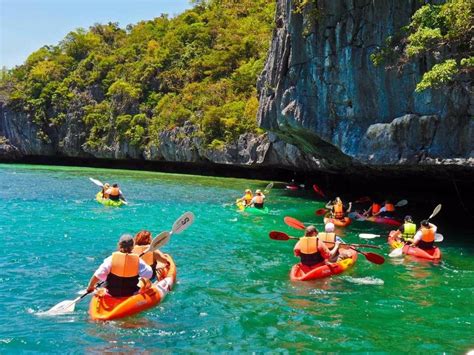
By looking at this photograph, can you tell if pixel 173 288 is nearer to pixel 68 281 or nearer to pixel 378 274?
pixel 68 281

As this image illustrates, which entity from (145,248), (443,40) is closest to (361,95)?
(443,40)

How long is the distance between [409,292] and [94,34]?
65.7m

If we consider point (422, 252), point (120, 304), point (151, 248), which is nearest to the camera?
point (120, 304)

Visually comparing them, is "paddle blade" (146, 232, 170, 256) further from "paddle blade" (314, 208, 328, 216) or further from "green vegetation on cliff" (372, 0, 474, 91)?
"paddle blade" (314, 208, 328, 216)

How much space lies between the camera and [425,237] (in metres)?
12.8

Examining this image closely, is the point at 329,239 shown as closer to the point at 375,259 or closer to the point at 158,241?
the point at 375,259

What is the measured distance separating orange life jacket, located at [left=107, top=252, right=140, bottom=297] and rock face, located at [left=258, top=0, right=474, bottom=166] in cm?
1016

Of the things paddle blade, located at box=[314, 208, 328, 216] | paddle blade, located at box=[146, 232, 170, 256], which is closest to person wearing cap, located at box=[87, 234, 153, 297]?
paddle blade, located at box=[146, 232, 170, 256]

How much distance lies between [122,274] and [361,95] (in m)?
11.5

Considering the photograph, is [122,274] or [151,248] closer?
[122,274]

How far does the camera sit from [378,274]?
1120 centimetres

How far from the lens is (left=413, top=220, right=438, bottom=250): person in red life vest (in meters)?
12.7

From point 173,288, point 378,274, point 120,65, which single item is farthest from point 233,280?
point 120,65

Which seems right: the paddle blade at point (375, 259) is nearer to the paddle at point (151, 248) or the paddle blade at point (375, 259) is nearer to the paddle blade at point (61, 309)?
the paddle at point (151, 248)
